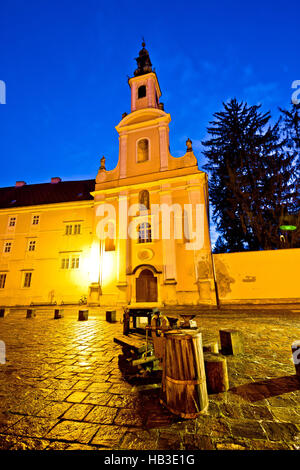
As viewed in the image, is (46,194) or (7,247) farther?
(46,194)

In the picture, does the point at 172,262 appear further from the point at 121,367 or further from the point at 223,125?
the point at 223,125

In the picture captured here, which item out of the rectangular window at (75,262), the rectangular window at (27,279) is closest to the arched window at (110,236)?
the rectangular window at (75,262)

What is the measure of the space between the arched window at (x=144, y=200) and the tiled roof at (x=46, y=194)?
20.5 feet

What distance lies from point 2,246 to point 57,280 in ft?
24.4

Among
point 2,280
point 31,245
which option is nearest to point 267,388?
point 31,245

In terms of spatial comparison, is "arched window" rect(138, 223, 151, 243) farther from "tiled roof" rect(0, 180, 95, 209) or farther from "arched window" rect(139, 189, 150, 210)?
"tiled roof" rect(0, 180, 95, 209)

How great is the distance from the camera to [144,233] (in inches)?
622

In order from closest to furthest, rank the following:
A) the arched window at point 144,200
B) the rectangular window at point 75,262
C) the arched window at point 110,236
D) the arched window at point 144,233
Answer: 1. the arched window at point 144,233
2. the arched window at point 110,236
3. the arched window at point 144,200
4. the rectangular window at point 75,262

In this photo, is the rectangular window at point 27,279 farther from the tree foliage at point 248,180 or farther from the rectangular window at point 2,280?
the tree foliage at point 248,180

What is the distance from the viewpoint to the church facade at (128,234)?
14.4 meters

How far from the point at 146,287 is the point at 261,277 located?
25.4ft

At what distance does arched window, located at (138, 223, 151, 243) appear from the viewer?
51.4 feet

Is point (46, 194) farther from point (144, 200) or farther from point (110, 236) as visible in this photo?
point (144, 200)

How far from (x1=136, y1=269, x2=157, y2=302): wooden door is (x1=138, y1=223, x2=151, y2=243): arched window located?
7.66ft
